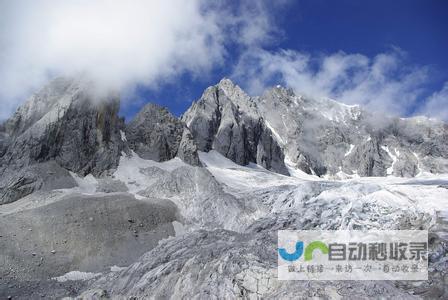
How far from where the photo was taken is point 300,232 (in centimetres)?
4459

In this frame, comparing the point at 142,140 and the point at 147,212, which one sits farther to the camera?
the point at 142,140

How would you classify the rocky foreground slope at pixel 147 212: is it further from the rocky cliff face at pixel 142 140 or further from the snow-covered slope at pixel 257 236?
the rocky cliff face at pixel 142 140

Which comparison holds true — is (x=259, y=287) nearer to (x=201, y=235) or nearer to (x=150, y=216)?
(x=201, y=235)

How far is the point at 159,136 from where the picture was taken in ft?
292

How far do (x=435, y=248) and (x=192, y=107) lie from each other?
114099 millimetres

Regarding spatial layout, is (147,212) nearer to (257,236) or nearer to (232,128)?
(257,236)

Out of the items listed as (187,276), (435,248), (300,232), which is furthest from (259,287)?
(300,232)

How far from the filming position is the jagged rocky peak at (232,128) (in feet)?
420
